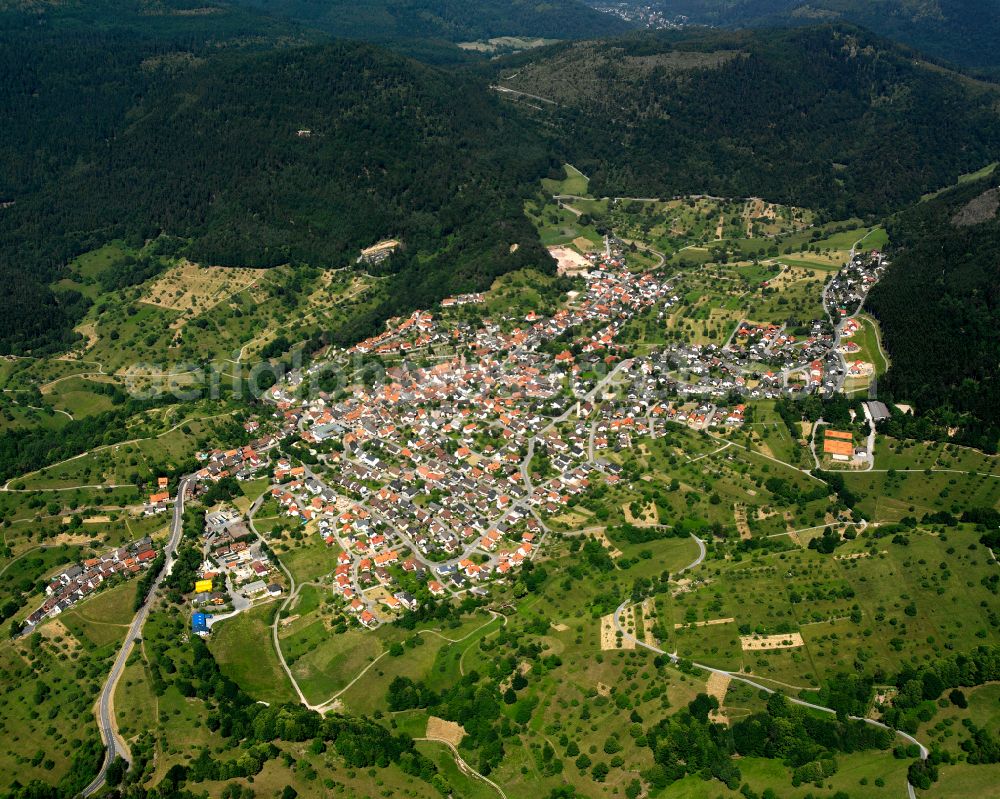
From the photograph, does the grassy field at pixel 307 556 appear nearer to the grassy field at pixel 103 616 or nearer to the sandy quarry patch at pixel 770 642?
the grassy field at pixel 103 616

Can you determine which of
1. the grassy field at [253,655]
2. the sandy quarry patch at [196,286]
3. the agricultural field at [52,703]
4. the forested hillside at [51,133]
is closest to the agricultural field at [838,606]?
the grassy field at [253,655]

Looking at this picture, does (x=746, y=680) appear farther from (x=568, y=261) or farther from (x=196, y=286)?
(x=196, y=286)

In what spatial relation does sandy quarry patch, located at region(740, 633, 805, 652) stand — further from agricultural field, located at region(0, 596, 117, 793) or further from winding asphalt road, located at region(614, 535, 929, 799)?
agricultural field, located at region(0, 596, 117, 793)

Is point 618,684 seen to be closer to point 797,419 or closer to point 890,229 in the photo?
point 797,419

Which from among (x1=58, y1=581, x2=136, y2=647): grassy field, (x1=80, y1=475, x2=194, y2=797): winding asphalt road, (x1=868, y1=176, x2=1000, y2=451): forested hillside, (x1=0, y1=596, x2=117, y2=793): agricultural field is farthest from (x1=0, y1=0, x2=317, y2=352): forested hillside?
(x1=868, y1=176, x2=1000, y2=451): forested hillside

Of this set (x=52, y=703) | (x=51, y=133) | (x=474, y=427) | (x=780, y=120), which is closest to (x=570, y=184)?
(x=780, y=120)

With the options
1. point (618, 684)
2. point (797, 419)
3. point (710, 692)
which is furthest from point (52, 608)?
point (797, 419)

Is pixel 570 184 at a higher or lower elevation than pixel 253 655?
higher
